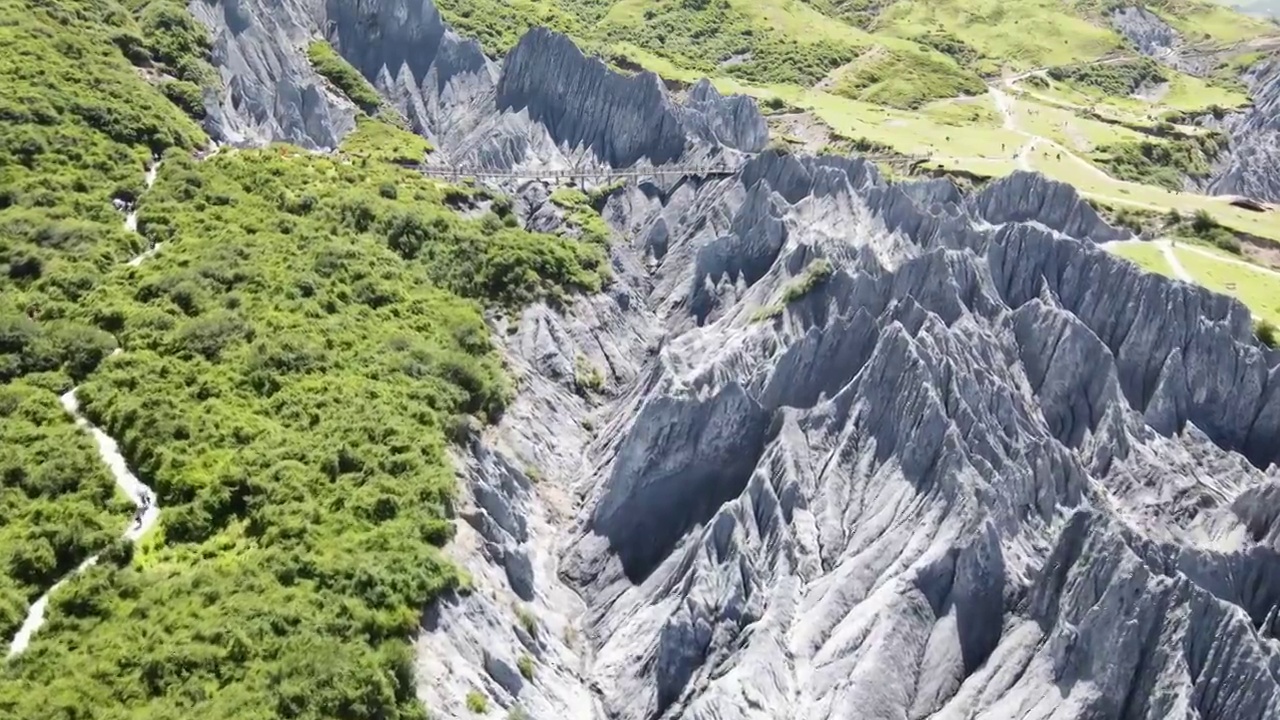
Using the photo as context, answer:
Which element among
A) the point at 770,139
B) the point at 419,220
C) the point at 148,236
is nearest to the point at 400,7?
the point at 770,139

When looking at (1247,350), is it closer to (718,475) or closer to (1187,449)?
(1187,449)

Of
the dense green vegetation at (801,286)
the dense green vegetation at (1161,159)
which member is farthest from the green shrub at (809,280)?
the dense green vegetation at (1161,159)

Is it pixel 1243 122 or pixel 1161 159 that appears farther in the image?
pixel 1243 122

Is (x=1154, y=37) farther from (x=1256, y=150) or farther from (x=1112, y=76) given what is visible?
(x=1256, y=150)

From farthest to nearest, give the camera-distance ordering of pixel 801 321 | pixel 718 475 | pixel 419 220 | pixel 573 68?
pixel 573 68 → pixel 419 220 → pixel 801 321 → pixel 718 475

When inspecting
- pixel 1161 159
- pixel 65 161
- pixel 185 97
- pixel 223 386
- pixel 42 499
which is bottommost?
pixel 42 499

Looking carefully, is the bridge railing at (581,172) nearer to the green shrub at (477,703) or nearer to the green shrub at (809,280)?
the green shrub at (809,280)

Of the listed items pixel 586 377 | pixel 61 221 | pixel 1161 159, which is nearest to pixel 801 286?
pixel 586 377
